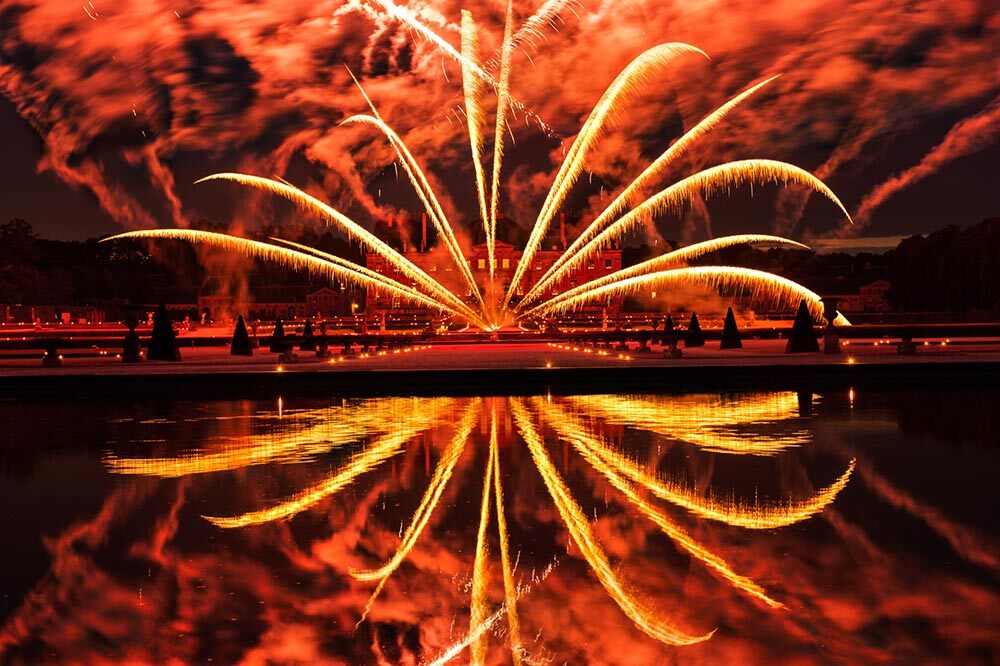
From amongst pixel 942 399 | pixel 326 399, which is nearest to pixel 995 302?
pixel 942 399

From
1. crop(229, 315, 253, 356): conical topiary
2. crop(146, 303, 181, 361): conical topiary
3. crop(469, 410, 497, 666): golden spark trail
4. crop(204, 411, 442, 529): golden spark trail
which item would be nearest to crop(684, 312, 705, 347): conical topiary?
crop(229, 315, 253, 356): conical topiary

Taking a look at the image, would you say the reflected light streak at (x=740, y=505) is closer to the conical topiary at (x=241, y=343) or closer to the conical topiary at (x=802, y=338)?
the conical topiary at (x=802, y=338)

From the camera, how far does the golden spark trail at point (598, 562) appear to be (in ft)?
16.9

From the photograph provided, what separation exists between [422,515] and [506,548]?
1382mm

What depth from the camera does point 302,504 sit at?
28.4ft

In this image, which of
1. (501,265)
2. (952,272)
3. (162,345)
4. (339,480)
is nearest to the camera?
(339,480)

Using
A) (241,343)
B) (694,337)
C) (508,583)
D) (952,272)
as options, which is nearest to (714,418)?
(508,583)

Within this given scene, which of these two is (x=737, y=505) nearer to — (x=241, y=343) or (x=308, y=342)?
(x=241, y=343)

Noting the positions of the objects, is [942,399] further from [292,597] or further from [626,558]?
[292,597]

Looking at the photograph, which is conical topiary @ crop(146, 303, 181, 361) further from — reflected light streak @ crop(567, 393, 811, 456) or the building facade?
the building facade

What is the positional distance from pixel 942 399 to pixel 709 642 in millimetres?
14844

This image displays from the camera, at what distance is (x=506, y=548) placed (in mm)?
6996

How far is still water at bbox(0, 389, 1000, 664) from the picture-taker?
5090 millimetres

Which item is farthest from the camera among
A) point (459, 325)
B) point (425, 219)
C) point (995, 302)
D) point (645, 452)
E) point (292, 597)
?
point (425, 219)
